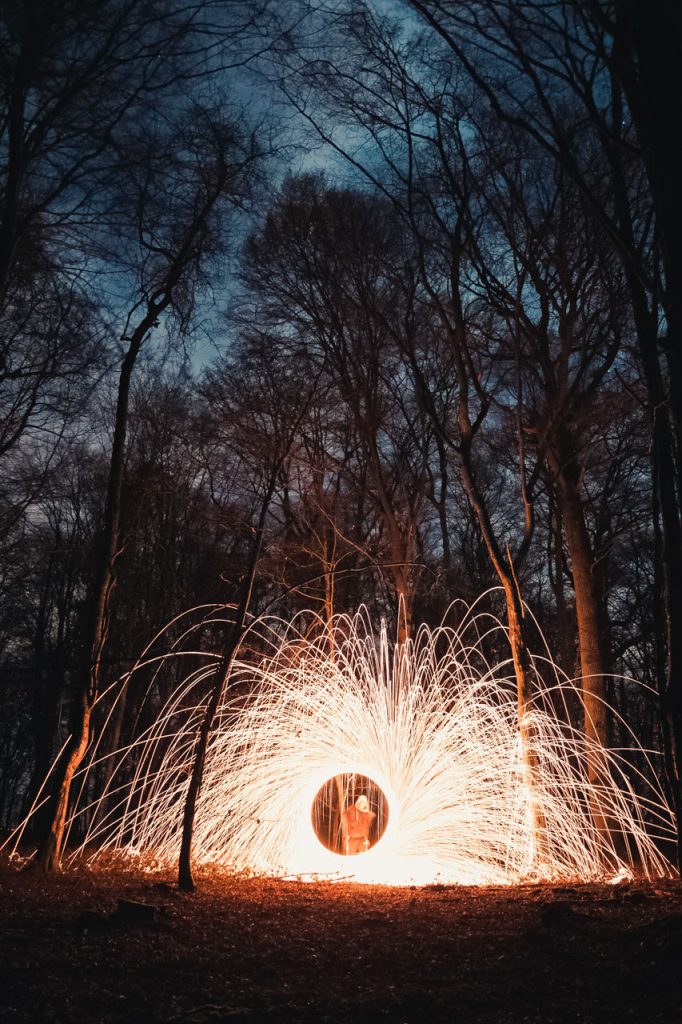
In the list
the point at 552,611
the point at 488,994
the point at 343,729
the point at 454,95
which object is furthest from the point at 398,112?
the point at 552,611

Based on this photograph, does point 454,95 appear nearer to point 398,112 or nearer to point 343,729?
point 398,112

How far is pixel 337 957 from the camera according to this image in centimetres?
411

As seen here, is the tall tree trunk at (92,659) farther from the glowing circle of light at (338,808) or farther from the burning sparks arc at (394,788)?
the glowing circle of light at (338,808)

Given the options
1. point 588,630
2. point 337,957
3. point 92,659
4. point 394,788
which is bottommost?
point 337,957

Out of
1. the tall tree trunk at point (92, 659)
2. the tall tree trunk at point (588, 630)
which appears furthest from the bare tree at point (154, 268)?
the tall tree trunk at point (588, 630)

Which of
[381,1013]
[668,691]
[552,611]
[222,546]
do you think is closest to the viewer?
[381,1013]

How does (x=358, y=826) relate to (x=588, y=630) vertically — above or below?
below

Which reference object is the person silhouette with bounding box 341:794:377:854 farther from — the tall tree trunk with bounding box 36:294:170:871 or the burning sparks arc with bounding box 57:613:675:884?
the tall tree trunk with bounding box 36:294:170:871

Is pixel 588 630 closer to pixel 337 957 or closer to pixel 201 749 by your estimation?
pixel 201 749

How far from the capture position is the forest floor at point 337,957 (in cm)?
329

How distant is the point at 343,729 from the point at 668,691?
363 centimetres

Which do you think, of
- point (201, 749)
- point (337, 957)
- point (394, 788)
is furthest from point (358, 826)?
point (337, 957)

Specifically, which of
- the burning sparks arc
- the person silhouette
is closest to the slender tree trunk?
the burning sparks arc

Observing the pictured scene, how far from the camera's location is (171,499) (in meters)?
15.5
